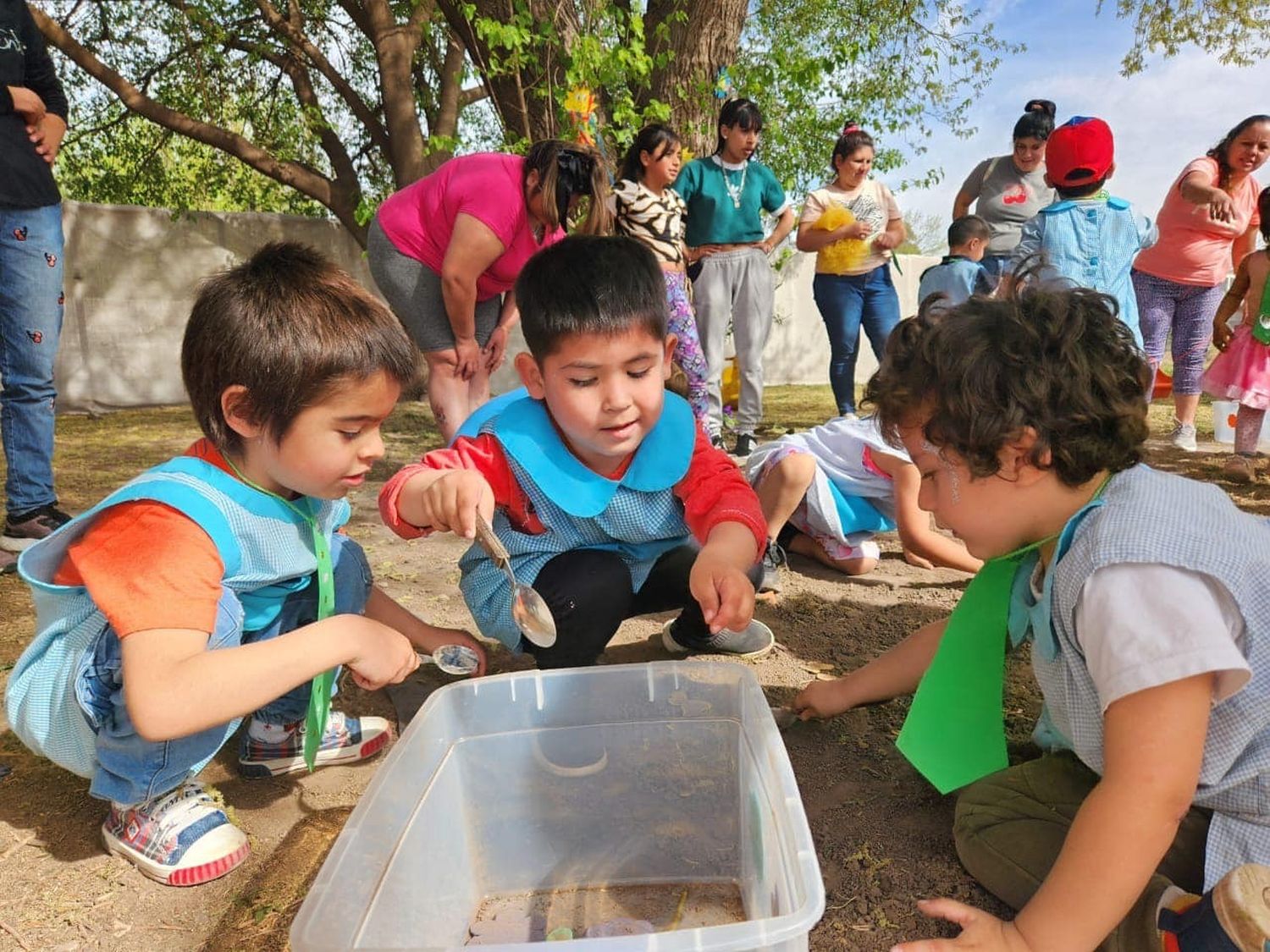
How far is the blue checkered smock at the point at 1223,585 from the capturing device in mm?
849

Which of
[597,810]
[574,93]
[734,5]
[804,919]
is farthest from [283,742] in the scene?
[734,5]

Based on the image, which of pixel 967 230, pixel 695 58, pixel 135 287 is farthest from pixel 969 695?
pixel 135 287

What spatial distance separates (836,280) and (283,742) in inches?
139

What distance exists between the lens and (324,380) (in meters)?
1.18

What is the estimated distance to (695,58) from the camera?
13.2 ft

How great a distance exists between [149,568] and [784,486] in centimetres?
162

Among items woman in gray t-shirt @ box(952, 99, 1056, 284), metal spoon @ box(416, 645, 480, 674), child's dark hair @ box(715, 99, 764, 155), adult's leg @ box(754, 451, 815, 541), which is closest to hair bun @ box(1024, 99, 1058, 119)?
woman in gray t-shirt @ box(952, 99, 1056, 284)

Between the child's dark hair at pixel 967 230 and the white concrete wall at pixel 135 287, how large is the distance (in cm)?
444

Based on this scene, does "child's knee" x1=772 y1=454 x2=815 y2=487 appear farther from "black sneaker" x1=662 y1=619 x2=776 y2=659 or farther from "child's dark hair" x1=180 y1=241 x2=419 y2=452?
"child's dark hair" x1=180 y1=241 x2=419 y2=452

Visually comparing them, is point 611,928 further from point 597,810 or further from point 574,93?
point 574,93

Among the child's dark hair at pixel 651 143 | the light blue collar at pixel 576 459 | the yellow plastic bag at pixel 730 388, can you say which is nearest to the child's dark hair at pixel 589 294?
the light blue collar at pixel 576 459

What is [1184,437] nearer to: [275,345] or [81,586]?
[275,345]

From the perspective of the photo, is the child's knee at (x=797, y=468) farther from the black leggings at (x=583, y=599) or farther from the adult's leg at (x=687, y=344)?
the adult's leg at (x=687, y=344)

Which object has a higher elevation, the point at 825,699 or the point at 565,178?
the point at 565,178
